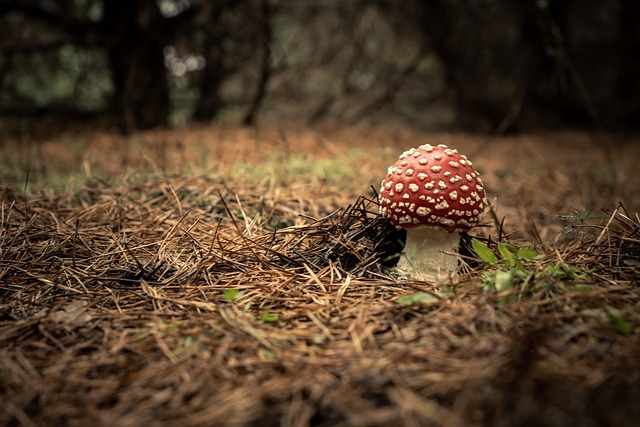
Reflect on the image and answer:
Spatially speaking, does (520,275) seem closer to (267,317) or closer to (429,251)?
(429,251)

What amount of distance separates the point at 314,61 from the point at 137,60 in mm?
2941

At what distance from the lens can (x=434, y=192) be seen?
1842 millimetres

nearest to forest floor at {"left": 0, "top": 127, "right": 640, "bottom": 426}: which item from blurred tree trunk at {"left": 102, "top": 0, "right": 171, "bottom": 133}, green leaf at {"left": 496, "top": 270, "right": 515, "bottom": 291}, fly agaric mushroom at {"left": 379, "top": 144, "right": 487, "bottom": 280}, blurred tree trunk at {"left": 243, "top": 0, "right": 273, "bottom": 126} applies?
green leaf at {"left": 496, "top": 270, "right": 515, "bottom": 291}

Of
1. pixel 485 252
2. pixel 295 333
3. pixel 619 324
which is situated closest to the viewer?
pixel 619 324

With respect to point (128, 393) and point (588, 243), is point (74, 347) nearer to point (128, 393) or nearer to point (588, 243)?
point (128, 393)

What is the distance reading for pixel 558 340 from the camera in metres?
1.30

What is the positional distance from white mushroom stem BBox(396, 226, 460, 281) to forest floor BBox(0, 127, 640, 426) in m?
0.09

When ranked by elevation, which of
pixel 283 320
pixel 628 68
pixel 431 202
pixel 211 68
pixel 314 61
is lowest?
pixel 283 320

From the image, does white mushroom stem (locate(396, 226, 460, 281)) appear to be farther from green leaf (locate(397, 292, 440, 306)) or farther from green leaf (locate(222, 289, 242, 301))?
green leaf (locate(222, 289, 242, 301))

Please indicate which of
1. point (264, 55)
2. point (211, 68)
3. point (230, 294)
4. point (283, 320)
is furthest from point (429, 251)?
A: point (211, 68)

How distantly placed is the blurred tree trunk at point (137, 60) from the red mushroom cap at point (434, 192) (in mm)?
4251

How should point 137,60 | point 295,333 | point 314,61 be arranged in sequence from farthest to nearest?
point 314,61 < point 137,60 < point 295,333

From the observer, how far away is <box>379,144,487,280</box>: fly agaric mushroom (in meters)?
1.85

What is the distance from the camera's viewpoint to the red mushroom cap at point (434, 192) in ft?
6.06
